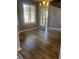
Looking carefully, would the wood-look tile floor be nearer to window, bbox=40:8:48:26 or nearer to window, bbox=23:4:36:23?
window, bbox=23:4:36:23

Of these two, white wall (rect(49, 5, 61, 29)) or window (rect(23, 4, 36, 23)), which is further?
white wall (rect(49, 5, 61, 29))

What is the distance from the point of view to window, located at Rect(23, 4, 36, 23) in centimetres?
808

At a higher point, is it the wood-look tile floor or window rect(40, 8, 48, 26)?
window rect(40, 8, 48, 26)

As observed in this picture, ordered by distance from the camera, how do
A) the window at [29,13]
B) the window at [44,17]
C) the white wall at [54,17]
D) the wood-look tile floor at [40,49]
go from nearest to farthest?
the wood-look tile floor at [40,49] < the window at [29,13] < the white wall at [54,17] < the window at [44,17]

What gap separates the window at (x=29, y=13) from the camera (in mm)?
8078

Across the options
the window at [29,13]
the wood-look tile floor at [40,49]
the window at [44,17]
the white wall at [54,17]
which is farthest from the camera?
the window at [44,17]

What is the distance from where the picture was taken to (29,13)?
8.49 meters

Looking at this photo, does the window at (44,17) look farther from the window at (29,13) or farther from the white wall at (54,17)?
the window at (29,13)

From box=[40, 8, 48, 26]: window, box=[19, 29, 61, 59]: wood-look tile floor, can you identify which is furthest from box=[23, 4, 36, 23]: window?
box=[19, 29, 61, 59]: wood-look tile floor

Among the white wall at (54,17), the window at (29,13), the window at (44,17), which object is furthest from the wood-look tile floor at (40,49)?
the window at (44,17)
